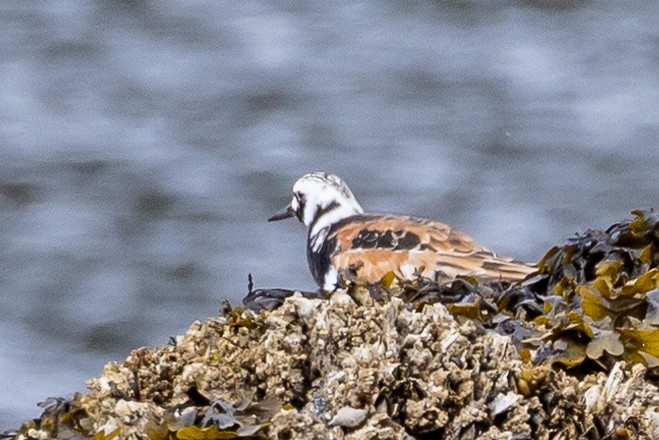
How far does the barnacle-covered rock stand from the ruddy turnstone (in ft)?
5.35

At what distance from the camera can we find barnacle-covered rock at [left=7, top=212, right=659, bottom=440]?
1492 millimetres

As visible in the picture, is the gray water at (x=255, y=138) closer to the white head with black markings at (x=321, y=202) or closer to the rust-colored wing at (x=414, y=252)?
the white head with black markings at (x=321, y=202)

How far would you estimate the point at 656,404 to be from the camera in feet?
5.42

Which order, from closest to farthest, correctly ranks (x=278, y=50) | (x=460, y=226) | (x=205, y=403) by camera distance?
1. (x=205, y=403)
2. (x=460, y=226)
3. (x=278, y=50)

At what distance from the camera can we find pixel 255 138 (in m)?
7.21

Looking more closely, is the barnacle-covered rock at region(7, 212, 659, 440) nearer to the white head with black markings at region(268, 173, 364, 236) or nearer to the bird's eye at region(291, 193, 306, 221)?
the white head with black markings at region(268, 173, 364, 236)

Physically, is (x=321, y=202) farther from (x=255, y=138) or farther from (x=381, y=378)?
(x=381, y=378)

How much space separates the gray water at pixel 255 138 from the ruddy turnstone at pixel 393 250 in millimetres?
1011

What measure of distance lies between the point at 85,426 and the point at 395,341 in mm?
467

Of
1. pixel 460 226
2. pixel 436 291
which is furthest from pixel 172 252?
pixel 436 291

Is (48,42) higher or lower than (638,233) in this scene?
higher

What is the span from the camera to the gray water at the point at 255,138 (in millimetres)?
6062

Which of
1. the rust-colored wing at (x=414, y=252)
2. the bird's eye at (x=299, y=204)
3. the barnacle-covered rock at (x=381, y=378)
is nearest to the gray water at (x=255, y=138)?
the bird's eye at (x=299, y=204)

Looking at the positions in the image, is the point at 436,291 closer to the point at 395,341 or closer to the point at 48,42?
the point at 395,341
